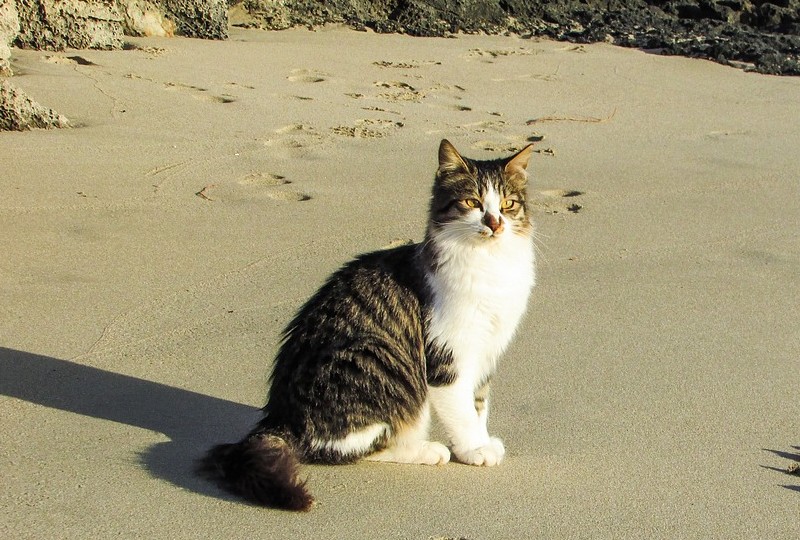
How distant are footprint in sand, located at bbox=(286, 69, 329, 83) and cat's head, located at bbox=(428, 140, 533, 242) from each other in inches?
179

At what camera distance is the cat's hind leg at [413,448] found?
3355mm

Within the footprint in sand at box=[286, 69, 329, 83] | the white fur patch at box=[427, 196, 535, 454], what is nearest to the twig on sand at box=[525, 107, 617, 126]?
the footprint in sand at box=[286, 69, 329, 83]

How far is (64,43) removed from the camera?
8203mm

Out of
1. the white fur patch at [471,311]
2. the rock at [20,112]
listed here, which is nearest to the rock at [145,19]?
the rock at [20,112]

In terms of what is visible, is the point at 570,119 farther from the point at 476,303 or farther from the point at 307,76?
the point at 476,303

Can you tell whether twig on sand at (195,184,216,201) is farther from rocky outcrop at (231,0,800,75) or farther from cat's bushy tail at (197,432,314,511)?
rocky outcrop at (231,0,800,75)

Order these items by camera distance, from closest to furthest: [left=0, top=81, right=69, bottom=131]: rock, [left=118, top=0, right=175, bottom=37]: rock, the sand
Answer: the sand
[left=0, top=81, right=69, bottom=131]: rock
[left=118, top=0, right=175, bottom=37]: rock

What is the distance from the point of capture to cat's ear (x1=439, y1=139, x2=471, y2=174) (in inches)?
140

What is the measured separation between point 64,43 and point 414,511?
6407 millimetres

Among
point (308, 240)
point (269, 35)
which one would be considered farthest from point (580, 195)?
point (269, 35)

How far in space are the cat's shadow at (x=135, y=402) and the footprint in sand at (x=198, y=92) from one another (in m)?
3.62

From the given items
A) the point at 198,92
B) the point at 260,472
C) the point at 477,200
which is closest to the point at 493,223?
the point at 477,200

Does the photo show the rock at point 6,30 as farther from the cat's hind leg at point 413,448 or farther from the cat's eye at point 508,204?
the cat's hind leg at point 413,448

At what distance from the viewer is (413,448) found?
3.39 metres
